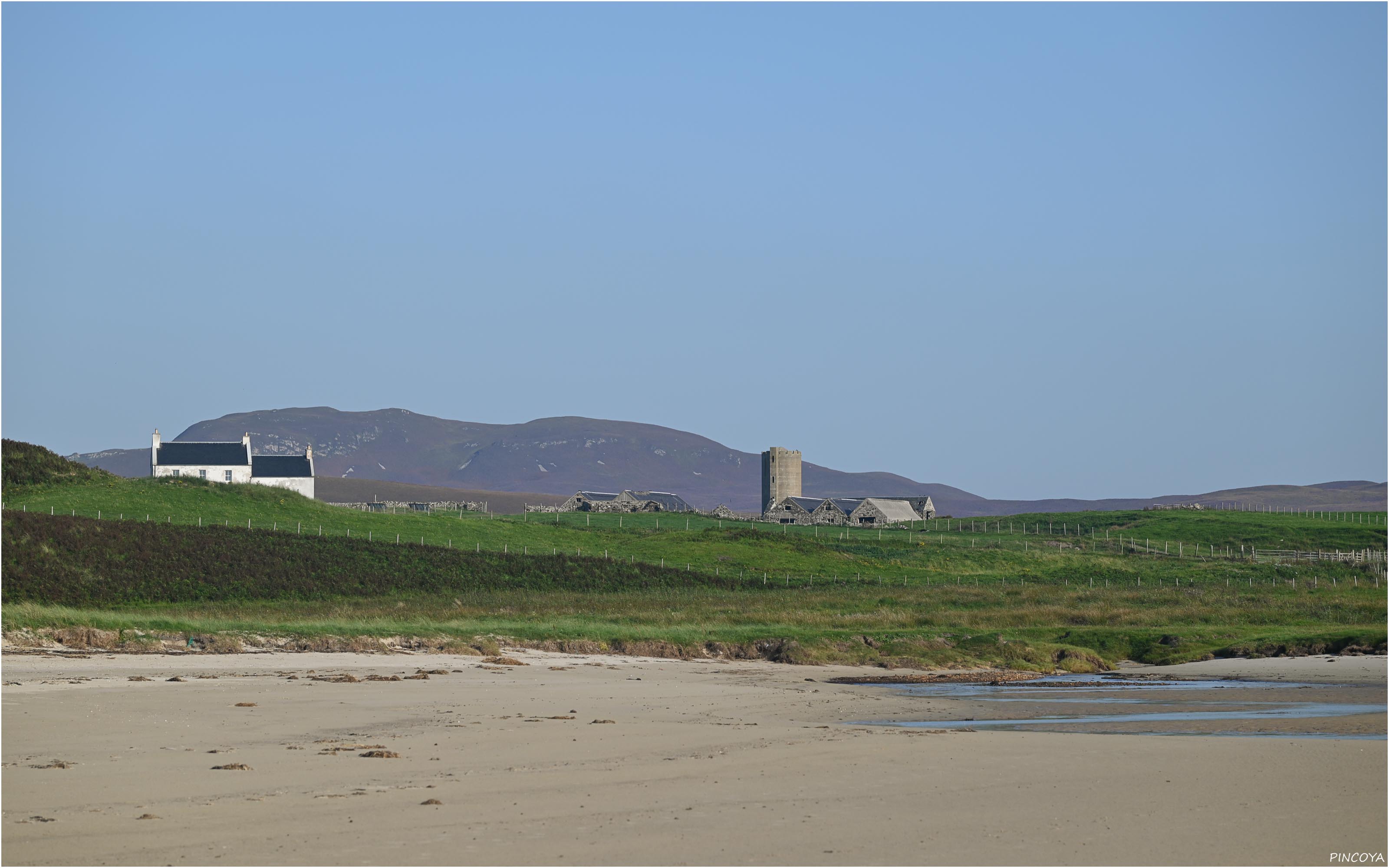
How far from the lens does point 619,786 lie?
14.5 m

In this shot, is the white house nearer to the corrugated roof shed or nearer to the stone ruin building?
the stone ruin building

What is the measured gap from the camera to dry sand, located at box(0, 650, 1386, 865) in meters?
11.7

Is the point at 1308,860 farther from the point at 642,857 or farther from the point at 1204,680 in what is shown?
the point at 1204,680

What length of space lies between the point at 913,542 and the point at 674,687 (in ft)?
213

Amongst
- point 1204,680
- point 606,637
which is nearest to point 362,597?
point 606,637

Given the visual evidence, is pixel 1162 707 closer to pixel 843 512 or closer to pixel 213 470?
pixel 213 470

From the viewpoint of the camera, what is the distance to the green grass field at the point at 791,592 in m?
35.8

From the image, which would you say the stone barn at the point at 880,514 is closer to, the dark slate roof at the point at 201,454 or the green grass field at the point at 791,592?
the green grass field at the point at 791,592

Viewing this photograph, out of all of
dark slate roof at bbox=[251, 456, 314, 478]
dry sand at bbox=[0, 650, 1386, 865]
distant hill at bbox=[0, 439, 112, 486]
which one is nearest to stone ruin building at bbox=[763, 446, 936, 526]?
dark slate roof at bbox=[251, 456, 314, 478]

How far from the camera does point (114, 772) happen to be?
14.6 metres

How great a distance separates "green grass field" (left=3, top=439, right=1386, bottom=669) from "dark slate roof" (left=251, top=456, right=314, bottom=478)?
19613 millimetres

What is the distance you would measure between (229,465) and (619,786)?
93.4 metres

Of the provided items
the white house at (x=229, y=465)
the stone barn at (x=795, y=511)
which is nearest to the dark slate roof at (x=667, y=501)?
the stone barn at (x=795, y=511)

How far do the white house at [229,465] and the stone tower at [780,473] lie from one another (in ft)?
190
